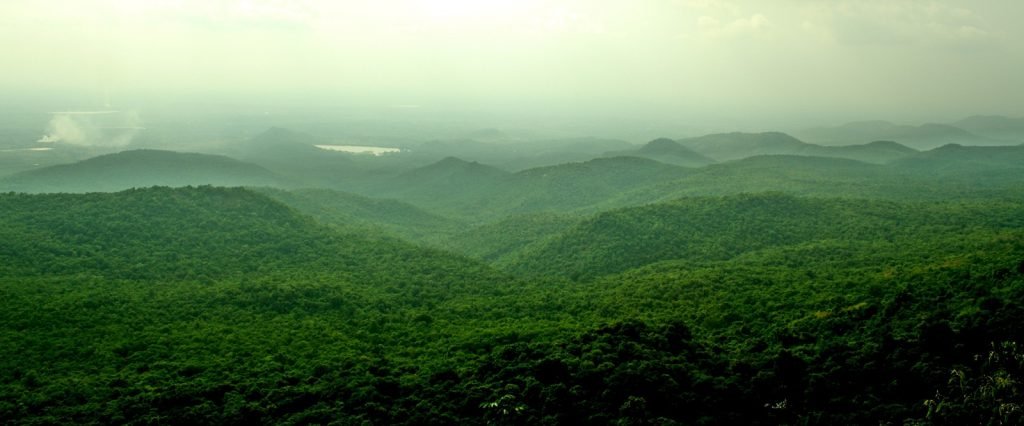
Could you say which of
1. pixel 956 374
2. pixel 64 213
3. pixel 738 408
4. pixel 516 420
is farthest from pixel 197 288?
pixel 956 374

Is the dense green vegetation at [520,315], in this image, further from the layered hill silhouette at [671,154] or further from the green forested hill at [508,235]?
the layered hill silhouette at [671,154]

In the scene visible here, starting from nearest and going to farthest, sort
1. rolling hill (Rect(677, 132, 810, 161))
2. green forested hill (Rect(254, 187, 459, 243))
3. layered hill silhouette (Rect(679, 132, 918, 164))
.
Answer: green forested hill (Rect(254, 187, 459, 243)) → layered hill silhouette (Rect(679, 132, 918, 164)) → rolling hill (Rect(677, 132, 810, 161))

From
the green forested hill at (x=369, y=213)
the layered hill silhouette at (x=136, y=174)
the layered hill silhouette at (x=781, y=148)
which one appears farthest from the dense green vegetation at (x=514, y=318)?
the layered hill silhouette at (x=781, y=148)

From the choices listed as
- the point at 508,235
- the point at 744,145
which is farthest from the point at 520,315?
the point at 744,145

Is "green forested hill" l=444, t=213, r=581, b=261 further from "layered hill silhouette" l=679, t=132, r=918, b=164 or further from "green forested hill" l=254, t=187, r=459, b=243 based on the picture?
"layered hill silhouette" l=679, t=132, r=918, b=164

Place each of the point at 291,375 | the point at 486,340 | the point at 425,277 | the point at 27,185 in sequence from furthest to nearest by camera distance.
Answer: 1. the point at 27,185
2. the point at 425,277
3. the point at 486,340
4. the point at 291,375

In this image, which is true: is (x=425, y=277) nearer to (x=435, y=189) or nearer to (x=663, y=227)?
(x=663, y=227)

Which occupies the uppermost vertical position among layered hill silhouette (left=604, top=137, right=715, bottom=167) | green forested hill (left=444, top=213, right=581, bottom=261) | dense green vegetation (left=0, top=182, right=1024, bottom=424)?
layered hill silhouette (left=604, top=137, right=715, bottom=167)

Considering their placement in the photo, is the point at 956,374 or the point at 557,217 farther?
the point at 557,217

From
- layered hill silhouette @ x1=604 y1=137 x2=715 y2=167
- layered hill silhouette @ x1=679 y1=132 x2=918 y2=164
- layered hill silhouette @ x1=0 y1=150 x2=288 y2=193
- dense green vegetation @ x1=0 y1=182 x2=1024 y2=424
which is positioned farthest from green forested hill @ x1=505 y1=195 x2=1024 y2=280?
layered hill silhouette @ x1=604 y1=137 x2=715 y2=167
